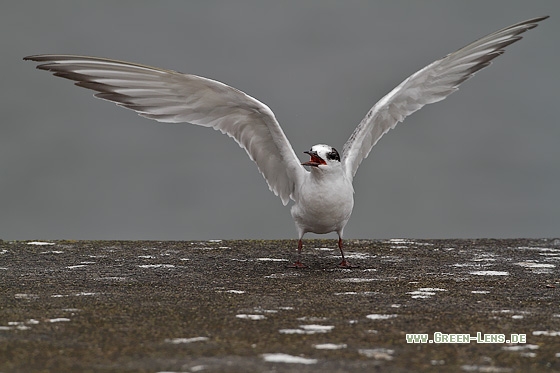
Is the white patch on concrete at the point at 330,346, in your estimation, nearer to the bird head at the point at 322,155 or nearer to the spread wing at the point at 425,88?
the bird head at the point at 322,155

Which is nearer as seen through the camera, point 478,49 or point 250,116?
point 250,116

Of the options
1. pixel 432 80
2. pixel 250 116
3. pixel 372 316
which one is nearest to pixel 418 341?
pixel 372 316

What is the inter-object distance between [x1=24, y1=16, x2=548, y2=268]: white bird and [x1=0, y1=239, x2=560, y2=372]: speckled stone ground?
1.41ft

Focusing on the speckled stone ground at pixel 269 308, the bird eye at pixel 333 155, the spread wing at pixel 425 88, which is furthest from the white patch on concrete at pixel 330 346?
the spread wing at pixel 425 88

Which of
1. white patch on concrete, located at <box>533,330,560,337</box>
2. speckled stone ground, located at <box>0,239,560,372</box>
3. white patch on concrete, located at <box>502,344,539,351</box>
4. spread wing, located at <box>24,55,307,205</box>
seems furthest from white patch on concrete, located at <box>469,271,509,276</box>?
white patch on concrete, located at <box>502,344,539,351</box>

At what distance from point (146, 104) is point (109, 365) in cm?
219

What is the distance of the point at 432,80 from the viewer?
4.87 meters

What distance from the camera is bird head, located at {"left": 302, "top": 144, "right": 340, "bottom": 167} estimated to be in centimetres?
432

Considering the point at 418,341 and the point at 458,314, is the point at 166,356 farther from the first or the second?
the point at 458,314

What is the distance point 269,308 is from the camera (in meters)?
3.11

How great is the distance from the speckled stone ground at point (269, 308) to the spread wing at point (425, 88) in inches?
29.3

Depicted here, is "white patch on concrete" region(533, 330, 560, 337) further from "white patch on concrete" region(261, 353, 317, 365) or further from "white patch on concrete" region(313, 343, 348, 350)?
"white patch on concrete" region(261, 353, 317, 365)

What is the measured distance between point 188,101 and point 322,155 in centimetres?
83

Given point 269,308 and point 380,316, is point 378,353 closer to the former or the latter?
point 380,316
